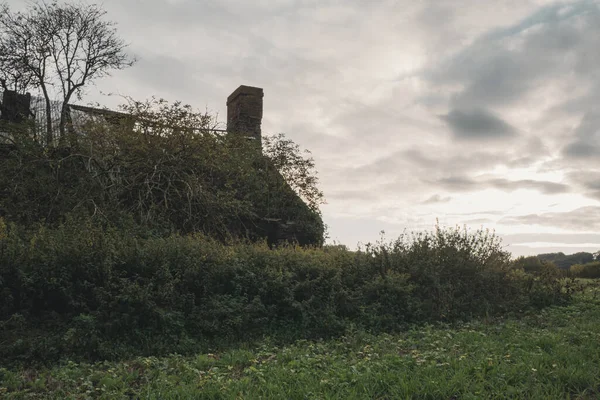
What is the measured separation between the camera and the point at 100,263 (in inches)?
400

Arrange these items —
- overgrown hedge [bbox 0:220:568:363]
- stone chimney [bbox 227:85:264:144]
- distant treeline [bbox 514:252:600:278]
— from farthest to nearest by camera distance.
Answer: stone chimney [bbox 227:85:264:144] < distant treeline [bbox 514:252:600:278] < overgrown hedge [bbox 0:220:568:363]

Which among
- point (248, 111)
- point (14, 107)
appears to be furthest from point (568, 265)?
point (14, 107)

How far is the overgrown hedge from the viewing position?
935cm

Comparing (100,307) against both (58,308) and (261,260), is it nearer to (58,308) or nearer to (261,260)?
(58,308)

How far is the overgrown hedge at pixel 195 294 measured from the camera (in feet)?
30.7

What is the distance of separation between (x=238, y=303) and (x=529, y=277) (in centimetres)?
817

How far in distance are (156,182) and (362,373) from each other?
37.9 ft

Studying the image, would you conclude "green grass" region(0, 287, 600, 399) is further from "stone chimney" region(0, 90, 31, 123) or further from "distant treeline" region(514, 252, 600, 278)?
"stone chimney" region(0, 90, 31, 123)

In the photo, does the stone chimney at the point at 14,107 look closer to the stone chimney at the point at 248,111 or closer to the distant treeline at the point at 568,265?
the stone chimney at the point at 248,111

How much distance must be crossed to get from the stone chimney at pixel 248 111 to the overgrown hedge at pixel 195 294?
10.6 meters

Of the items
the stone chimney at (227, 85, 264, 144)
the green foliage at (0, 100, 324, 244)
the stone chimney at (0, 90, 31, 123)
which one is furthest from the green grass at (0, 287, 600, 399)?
the stone chimney at (227, 85, 264, 144)

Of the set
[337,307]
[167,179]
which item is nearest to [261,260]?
[337,307]

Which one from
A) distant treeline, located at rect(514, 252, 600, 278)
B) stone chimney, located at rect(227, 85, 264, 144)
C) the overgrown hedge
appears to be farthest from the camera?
stone chimney, located at rect(227, 85, 264, 144)

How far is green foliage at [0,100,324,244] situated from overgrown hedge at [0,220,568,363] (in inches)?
109
